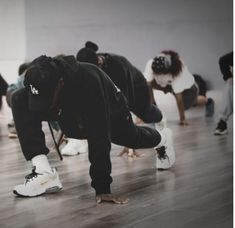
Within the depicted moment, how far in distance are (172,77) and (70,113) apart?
384 centimetres

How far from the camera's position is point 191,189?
3301 mm

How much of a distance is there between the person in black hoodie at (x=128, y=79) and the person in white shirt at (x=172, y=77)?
7.37 ft

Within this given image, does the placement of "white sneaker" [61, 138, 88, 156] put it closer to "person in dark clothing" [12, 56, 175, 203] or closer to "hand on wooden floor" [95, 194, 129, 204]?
"person in dark clothing" [12, 56, 175, 203]

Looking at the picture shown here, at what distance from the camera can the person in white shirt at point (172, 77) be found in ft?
21.0

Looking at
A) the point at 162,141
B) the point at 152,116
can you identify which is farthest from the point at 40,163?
the point at 152,116

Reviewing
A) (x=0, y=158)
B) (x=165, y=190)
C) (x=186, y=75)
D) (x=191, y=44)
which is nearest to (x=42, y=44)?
(x=191, y=44)

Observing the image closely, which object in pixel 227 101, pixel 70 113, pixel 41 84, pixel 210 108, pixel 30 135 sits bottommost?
pixel 210 108

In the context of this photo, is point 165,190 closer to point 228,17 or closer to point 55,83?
point 55,83

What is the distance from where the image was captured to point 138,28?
8625 millimetres

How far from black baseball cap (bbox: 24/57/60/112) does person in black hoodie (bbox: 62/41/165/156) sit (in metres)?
0.90

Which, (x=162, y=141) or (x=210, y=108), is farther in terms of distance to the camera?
(x=210, y=108)

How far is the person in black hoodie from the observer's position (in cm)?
373

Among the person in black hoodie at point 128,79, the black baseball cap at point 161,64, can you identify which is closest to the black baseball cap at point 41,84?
the person in black hoodie at point 128,79

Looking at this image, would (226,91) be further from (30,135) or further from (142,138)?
(30,135)
